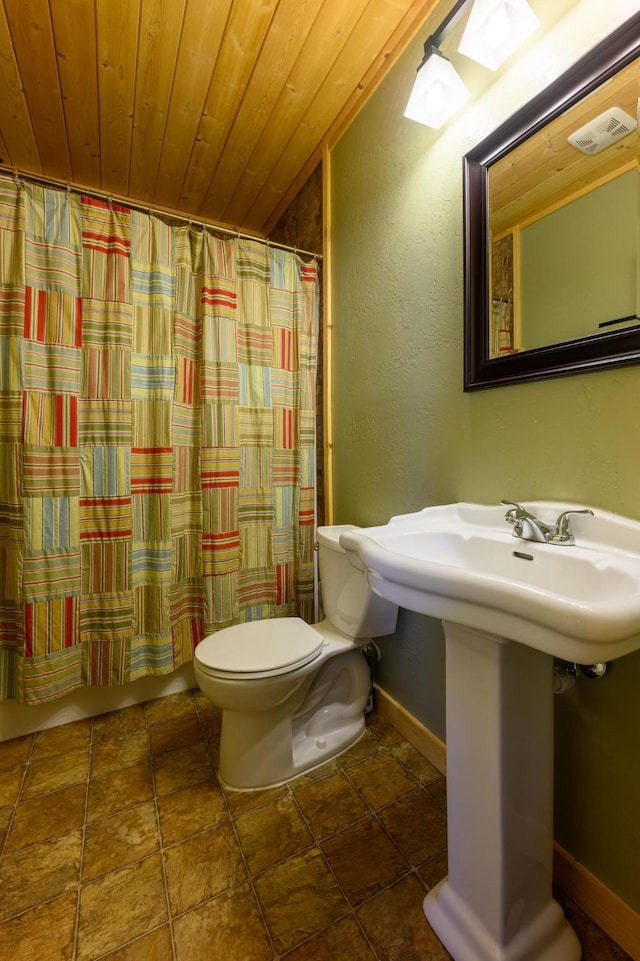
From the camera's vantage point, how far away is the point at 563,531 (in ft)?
2.79

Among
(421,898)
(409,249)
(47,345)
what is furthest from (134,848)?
(409,249)

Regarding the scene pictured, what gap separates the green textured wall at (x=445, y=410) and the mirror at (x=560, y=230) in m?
0.05

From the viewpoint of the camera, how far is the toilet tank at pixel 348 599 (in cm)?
136

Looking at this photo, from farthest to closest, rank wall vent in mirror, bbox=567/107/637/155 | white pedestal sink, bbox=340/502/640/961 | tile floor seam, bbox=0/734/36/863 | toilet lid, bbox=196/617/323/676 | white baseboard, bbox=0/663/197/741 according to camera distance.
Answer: white baseboard, bbox=0/663/197/741 < toilet lid, bbox=196/617/323/676 < tile floor seam, bbox=0/734/36/863 < wall vent in mirror, bbox=567/107/637/155 < white pedestal sink, bbox=340/502/640/961

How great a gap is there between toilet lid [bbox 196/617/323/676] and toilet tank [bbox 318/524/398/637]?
133 millimetres

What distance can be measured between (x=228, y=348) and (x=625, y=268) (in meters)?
1.32

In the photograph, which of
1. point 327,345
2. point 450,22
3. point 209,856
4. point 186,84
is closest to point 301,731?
point 209,856

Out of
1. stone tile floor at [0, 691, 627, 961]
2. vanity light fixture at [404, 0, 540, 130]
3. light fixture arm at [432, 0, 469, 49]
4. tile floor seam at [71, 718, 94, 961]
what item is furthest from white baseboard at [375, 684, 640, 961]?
light fixture arm at [432, 0, 469, 49]

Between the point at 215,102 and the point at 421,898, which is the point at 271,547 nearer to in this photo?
the point at 421,898

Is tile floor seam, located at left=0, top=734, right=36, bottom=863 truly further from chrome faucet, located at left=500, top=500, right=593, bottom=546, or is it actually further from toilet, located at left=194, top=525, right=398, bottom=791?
chrome faucet, located at left=500, top=500, right=593, bottom=546

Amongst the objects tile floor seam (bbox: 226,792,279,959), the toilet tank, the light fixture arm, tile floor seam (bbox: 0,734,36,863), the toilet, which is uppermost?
the light fixture arm

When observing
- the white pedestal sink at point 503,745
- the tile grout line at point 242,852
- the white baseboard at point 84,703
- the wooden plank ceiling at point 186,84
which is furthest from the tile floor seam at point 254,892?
the wooden plank ceiling at point 186,84

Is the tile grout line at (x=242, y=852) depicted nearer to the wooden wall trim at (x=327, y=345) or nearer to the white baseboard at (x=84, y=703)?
the white baseboard at (x=84, y=703)

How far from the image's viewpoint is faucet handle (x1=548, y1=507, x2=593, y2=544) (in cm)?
84
